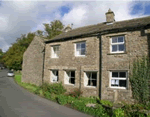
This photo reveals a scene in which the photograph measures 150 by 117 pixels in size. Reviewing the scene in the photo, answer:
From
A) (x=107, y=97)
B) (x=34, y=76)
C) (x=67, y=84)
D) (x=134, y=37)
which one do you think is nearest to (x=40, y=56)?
(x=34, y=76)

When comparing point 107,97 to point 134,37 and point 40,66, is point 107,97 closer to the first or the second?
point 134,37

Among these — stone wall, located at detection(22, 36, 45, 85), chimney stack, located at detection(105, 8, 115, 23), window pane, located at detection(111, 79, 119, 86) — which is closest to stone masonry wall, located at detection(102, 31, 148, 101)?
window pane, located at detection(111, 79, 119, 86)

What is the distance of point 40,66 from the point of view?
1825 centimetres

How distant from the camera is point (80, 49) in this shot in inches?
530

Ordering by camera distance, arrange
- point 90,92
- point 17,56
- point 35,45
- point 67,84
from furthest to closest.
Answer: point 17,56, point 35,45, point 67,84, point 90,92

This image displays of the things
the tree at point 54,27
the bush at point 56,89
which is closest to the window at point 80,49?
the bush at point 56,89

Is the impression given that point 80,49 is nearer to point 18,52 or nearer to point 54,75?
point 54,75

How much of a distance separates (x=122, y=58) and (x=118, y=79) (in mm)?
1763

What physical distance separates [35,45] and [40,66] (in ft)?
12.3

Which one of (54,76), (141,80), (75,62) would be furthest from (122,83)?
(54,76)

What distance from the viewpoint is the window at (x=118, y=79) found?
1040 centimetres

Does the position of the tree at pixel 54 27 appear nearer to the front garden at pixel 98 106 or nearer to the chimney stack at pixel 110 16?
the chimney stack at pixel 110 16

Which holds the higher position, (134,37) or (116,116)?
(134,37)

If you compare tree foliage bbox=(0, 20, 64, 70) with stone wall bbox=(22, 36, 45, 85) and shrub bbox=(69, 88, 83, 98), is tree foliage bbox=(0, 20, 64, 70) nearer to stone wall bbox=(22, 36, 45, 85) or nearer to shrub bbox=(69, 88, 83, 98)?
stone wall bbox=(22, 36, 45, 85)
